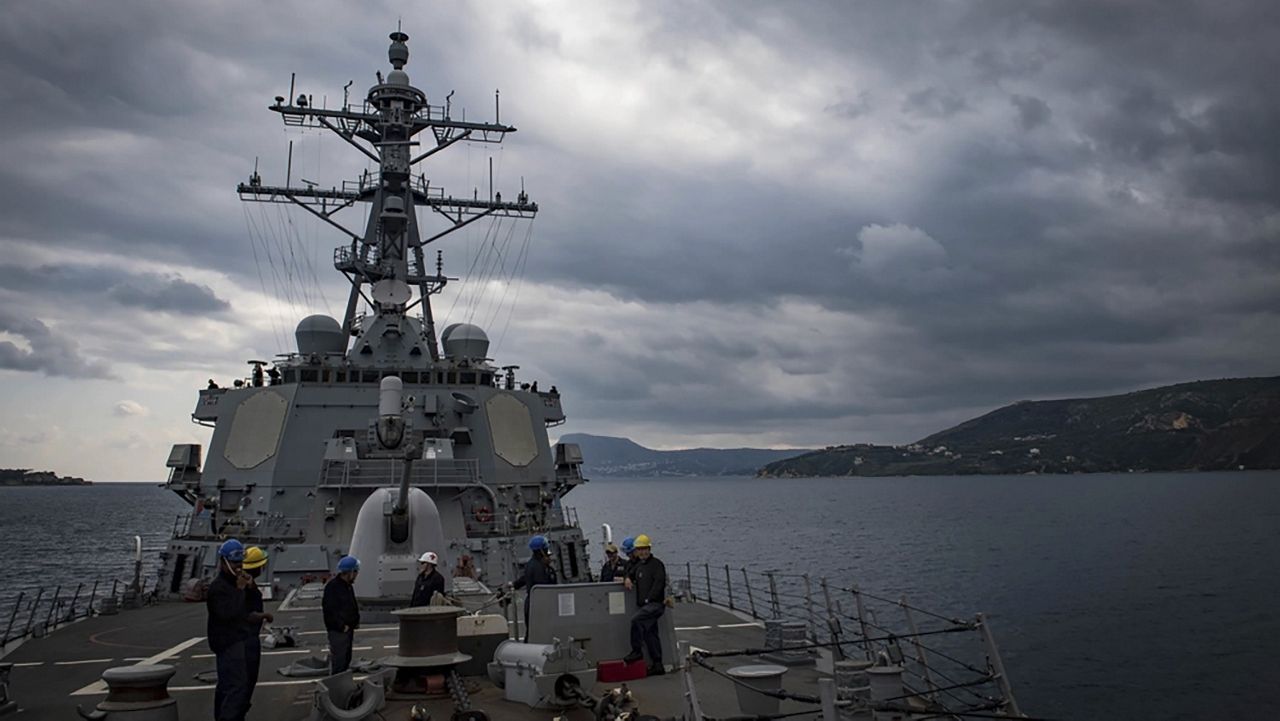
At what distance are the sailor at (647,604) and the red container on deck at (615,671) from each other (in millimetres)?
86

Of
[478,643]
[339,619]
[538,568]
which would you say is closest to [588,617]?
[478,643]

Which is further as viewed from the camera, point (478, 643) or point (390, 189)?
point (390, 189)

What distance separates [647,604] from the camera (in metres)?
8.37

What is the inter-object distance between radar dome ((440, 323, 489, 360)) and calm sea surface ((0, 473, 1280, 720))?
14643mm

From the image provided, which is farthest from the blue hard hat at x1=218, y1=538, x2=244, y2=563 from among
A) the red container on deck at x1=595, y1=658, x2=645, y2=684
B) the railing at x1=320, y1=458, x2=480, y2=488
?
the railing at x1=320, y1=458, x2=480, y2=488

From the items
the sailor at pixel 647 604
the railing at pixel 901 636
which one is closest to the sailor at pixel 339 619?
the sailor at pixel 647 604

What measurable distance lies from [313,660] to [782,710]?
16.2 ft

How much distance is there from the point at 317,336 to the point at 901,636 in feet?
62.5

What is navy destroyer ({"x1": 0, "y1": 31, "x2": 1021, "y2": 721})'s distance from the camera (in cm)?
716

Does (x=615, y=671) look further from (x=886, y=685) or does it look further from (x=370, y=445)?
(x=370, y=445)

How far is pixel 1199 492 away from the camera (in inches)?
3809

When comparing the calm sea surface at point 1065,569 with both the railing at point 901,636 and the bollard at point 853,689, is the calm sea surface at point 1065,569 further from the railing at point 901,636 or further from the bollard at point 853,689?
the bollard at point 853,689

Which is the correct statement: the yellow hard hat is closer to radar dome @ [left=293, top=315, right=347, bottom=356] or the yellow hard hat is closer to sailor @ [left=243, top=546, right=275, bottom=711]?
sailor @ [left=243, top=546, right=275, bottom=711]

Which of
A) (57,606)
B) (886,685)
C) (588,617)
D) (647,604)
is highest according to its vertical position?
(647,604)
